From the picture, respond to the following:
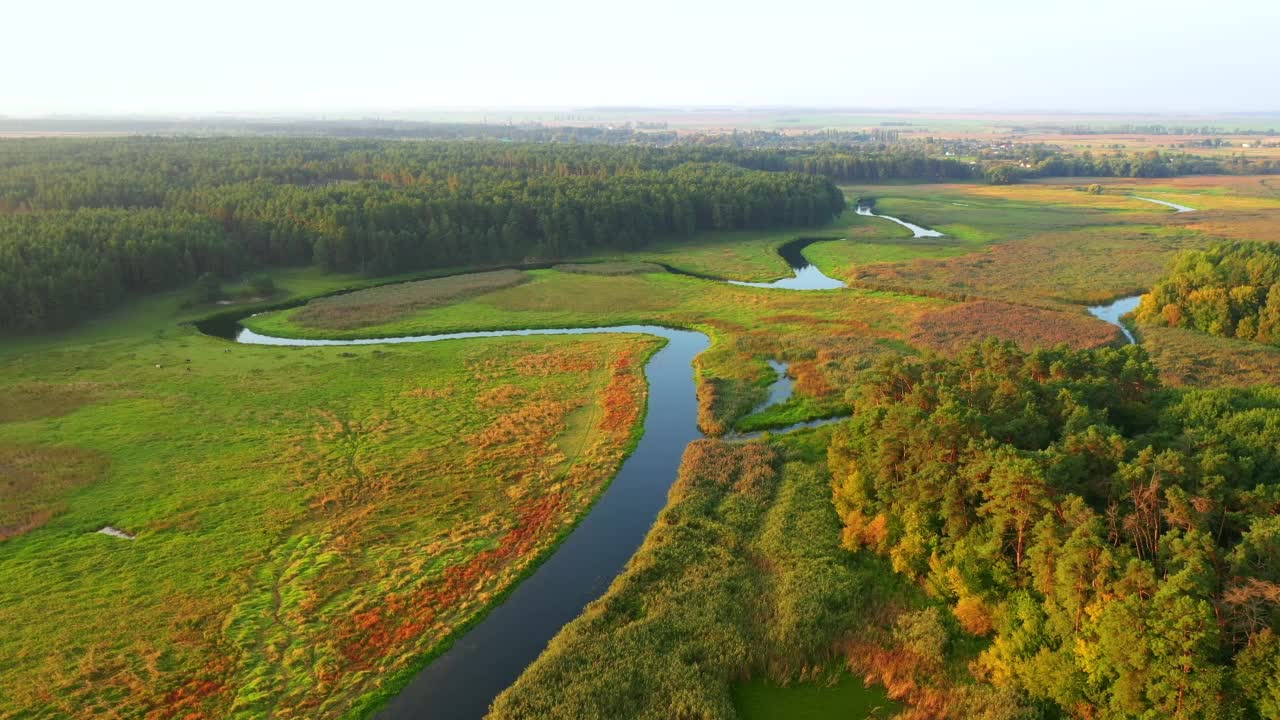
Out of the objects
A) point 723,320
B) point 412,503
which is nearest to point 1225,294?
point 723,320

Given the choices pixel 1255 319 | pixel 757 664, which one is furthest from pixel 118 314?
pixel 1255 319

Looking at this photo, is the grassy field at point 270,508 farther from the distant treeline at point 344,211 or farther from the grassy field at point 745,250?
the grassy field at point 745,250

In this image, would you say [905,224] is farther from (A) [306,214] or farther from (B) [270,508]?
(B) [270,508]

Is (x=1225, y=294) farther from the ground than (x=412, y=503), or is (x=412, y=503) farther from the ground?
(x=1225, y=294)

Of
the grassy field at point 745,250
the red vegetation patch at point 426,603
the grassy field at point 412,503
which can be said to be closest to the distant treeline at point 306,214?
the grassy field at point 745,250

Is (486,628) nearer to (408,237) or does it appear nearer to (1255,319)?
(1255,319)

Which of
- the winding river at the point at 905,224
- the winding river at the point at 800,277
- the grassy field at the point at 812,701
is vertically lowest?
the grassy field at the point at 812,701
